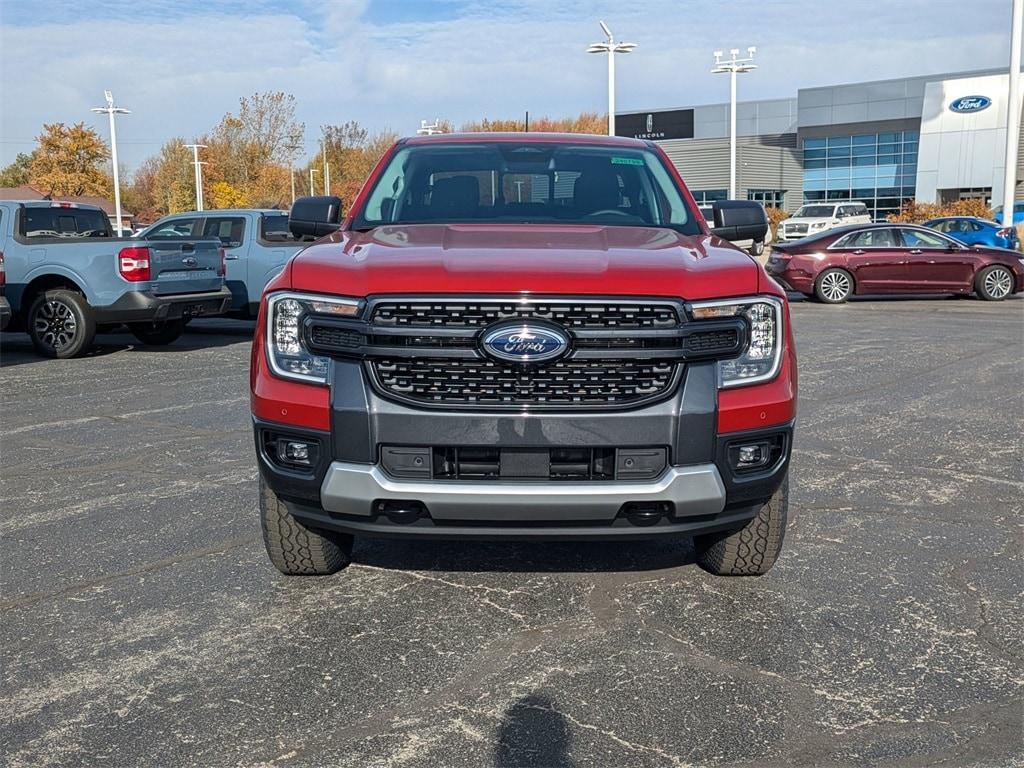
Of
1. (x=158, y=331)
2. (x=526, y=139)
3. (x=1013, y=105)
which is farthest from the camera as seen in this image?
(x=1013, y=105)

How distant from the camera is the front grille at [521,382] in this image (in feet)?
11.8

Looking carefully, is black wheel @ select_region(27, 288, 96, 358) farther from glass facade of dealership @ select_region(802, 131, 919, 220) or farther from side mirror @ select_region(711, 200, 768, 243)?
glass facade of dealership @ select_region(802, 131, 919, 220)

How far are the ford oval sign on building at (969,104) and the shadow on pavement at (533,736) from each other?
56.2 m

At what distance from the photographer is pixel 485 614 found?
409 centimetres

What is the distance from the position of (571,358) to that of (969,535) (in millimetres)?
2591

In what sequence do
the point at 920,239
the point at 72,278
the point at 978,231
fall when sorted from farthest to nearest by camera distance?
the point at 978,231 < the point at 920,239 < the point at 72,278

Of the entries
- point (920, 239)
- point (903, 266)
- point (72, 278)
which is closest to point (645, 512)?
point (72, 278)

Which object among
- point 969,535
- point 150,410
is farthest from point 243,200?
point 969,535

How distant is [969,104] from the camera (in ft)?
176

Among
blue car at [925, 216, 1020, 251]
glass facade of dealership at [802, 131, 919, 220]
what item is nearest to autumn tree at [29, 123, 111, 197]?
glass facade of dealership at [802, 131, 919, 220]

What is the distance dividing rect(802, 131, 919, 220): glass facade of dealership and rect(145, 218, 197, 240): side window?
5096 centimetres

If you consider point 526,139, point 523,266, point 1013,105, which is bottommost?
point 523,266

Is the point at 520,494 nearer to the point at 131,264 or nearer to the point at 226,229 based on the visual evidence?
the point at 131,264

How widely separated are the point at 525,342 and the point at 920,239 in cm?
1749
